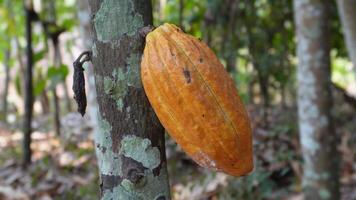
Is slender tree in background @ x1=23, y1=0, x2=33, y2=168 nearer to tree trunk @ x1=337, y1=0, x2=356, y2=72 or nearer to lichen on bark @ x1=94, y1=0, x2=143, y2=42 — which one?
tree trunk @ x1=337, y1=0, x2=356, y2=72

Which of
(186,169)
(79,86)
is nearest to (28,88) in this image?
(186,169)

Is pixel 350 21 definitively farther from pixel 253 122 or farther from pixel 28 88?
pixel 28 88

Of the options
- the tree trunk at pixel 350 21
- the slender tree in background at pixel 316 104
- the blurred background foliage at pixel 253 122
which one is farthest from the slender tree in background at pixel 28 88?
the tree trunk at pixel 350 21

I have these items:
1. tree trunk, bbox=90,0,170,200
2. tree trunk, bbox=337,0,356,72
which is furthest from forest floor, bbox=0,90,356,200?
tree trunk, bbox=90,0,170,200

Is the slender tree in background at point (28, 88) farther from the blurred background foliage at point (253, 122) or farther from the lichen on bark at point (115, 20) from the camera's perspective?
the lichen on bark at point (115, 20)

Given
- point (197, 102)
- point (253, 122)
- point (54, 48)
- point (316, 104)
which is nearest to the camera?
point (197, 102)

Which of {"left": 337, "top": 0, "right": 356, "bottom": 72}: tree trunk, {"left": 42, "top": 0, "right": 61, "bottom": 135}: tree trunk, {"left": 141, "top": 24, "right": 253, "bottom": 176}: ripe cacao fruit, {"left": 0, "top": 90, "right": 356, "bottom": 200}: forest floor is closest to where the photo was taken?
{"left": 141, "top": 24, "right": 253, "bottom": 176}: ripe cacao fruit

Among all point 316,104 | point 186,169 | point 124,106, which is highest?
point 124,106

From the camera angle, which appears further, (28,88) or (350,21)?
(28,88)
